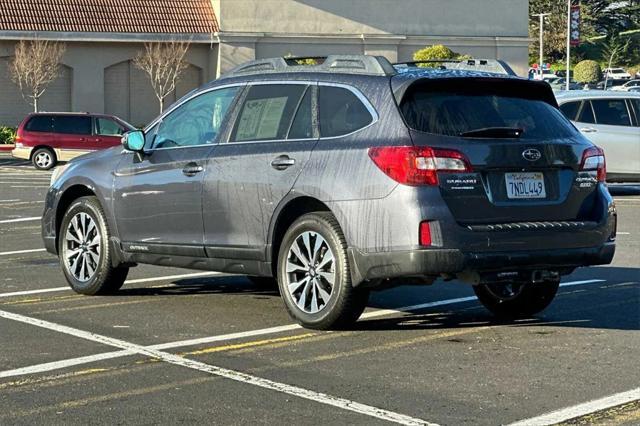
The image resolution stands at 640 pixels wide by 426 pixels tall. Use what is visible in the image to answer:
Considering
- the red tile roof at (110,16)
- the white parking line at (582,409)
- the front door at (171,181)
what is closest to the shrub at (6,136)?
the red tile roof at (110,16)

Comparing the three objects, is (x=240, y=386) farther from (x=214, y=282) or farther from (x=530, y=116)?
(x=214, y=282)

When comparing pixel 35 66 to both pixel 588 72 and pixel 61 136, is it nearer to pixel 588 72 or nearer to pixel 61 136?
pixel 61 136

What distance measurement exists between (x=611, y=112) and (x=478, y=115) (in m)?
13.9

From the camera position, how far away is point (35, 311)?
9.91 metres

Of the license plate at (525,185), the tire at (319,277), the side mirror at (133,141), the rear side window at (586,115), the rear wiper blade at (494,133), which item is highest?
the rear side window at (586,115)

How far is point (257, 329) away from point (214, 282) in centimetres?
269

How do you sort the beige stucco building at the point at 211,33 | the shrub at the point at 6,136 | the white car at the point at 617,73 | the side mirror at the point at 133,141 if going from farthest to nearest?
the white car at the point at 617,73, the beige stucco building at the point at 211,33, the shrub at the point at 6,136, the side mirror at the point at 133,141

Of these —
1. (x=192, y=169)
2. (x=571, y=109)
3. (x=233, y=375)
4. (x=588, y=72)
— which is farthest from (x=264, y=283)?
(x=588, y=72)

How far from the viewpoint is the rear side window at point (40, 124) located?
36094 millimetres

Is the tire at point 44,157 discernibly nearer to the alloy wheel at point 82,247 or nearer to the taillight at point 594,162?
the alloy wheel at point 82,247

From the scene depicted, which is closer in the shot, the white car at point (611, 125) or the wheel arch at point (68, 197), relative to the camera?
the wheel arch at point (68, 197)

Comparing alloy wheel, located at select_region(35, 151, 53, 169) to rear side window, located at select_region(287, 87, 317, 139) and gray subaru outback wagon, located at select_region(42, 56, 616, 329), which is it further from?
rear side window, located at select_region(287, 87, 317, 139)

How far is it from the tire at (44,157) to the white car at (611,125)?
57.6ft

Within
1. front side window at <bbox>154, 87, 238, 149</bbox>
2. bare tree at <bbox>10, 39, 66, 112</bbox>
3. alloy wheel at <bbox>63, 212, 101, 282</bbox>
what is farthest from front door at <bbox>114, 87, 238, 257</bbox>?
bare tree at <bbox>10, 39, 66, 112</bbox>
